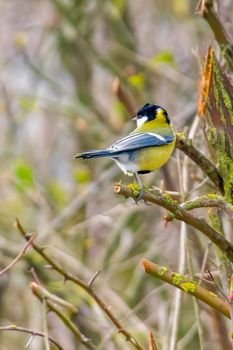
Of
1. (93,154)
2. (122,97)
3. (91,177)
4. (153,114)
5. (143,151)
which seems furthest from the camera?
(91,177)

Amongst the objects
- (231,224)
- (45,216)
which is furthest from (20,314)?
(231,224)

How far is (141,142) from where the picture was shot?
7.45 ft

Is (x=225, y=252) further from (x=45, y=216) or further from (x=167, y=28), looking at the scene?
(x=167, y=28)

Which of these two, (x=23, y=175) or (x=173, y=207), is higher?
(x=23, y=175)

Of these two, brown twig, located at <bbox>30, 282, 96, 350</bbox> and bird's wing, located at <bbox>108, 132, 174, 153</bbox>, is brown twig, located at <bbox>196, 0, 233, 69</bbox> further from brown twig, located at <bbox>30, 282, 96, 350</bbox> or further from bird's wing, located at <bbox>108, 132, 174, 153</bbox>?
brown twig, located at <bbox>30, 282, 96, 350</bbox>

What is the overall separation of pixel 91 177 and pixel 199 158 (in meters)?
2.87

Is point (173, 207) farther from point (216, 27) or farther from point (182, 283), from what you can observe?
point (216, 27)

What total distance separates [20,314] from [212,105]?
9.17ft

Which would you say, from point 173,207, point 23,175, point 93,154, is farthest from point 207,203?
point 23,175

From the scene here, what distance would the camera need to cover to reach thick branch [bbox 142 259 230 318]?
188cm

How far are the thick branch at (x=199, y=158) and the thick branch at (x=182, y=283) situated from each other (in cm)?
32

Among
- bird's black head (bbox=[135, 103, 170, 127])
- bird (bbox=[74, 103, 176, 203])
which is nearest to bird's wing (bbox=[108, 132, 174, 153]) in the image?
bird (bbox=[74, 103, 176, 203])

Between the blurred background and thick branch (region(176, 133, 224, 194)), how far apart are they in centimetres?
162

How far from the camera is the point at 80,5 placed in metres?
4.83
